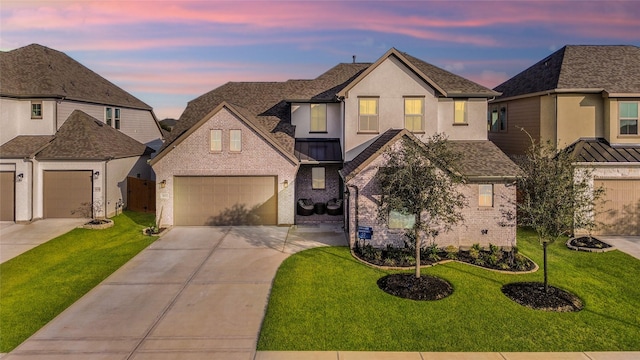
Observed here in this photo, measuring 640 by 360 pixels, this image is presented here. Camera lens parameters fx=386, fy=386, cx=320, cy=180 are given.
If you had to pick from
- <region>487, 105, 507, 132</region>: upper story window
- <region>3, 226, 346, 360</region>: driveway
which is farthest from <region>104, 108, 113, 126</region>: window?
<region>487, 105, 507, 132</region>: upper story window

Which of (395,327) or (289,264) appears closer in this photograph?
(395,327)

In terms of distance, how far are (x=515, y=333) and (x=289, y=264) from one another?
7705mm

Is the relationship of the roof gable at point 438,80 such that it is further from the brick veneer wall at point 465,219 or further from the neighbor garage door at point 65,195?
the neighbor garage door at point 65,195

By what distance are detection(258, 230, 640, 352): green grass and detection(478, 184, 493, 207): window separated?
11.0 feet

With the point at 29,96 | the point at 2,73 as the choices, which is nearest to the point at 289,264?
the point at 29,96

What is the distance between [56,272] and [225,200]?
8205 mm

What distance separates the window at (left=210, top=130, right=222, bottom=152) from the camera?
19.9m

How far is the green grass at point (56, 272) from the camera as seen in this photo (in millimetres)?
10227

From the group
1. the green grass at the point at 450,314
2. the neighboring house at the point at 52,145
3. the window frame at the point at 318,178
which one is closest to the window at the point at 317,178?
the window frame at the point at 318,178

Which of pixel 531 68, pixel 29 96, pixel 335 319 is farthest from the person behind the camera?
pixel 531 68

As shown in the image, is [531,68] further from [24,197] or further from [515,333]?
[24,197]

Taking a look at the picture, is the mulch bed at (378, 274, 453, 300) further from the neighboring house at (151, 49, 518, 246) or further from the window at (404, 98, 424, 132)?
the window at (404, 98, 424, 132)

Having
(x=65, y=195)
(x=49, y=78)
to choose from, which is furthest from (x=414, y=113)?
(x=49, y=78)

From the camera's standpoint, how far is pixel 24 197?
2030 centimetres
